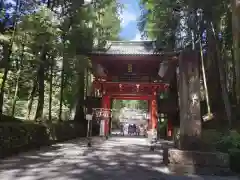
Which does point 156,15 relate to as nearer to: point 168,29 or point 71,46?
point 168,29

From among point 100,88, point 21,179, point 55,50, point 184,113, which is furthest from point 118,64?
point 21,179

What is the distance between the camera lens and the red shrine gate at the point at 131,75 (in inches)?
646

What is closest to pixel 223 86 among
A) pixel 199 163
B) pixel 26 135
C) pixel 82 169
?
pixel 199 163

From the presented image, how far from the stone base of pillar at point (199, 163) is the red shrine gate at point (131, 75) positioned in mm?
10018

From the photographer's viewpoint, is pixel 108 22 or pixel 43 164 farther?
pixel 108 22

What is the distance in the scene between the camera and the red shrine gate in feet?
53.8

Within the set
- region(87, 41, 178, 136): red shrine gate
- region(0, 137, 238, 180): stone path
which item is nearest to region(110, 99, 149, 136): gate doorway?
region(87, 41, 178, 136): red shrine gate

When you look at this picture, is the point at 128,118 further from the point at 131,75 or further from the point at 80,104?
the point at 80,104

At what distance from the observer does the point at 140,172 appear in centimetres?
582

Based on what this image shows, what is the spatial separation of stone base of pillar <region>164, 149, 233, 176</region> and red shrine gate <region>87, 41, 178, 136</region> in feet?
32.9

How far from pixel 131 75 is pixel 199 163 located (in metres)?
12.2

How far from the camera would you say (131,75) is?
1783 cm

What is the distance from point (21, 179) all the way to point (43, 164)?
1543 millimetres

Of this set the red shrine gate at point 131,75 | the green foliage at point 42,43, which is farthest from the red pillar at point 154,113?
the green foliage at point 42,43
